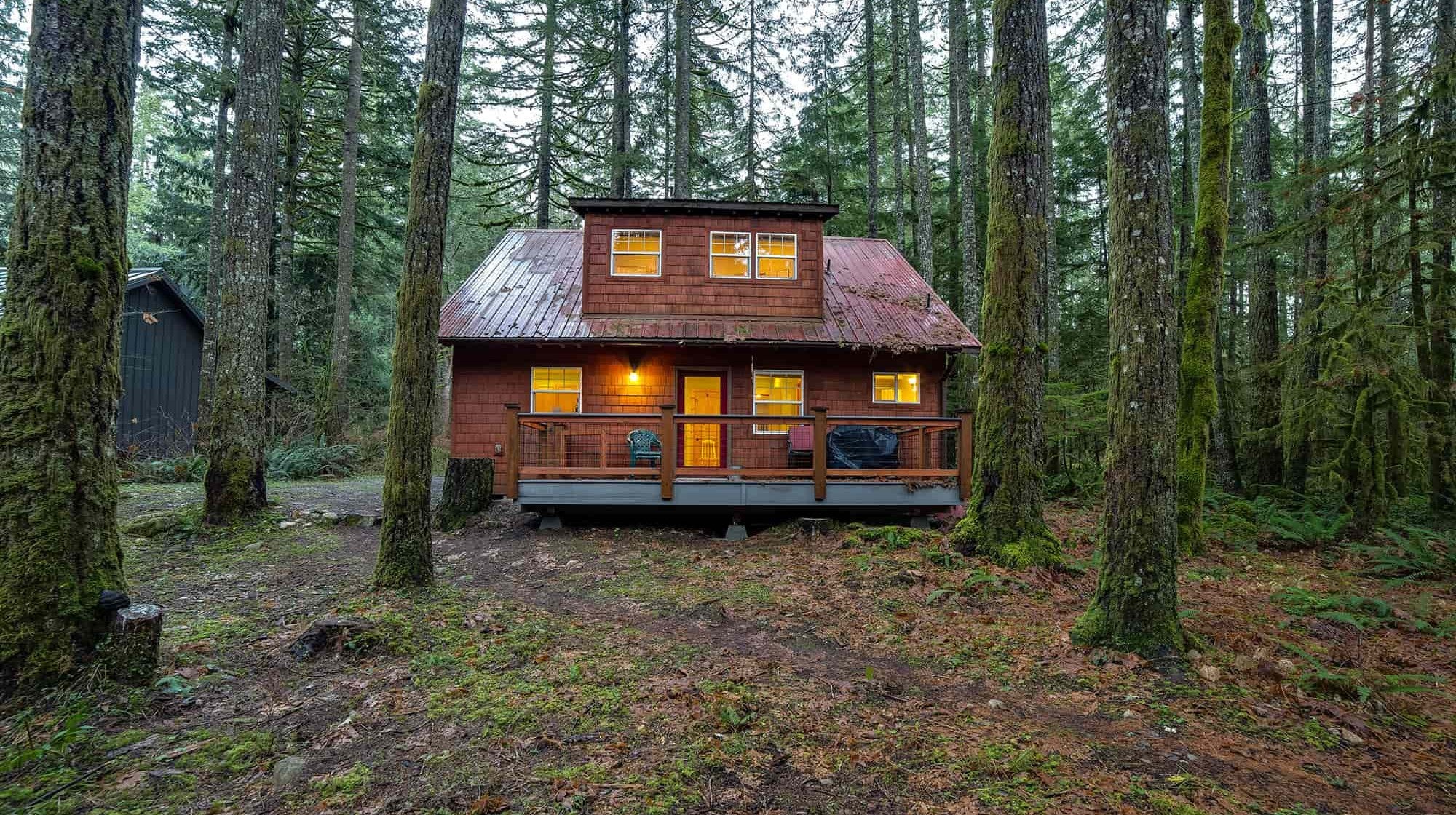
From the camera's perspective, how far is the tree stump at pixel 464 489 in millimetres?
9375

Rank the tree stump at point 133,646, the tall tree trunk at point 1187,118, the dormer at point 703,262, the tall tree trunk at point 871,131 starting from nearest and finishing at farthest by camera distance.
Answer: the tree stump at point 133,646 < the dormer at point 703,262 < the tall tree trunk at point 1187,118 < the tall tree trunk at point 871,131

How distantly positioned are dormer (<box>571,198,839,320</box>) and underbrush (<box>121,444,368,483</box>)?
7645mm

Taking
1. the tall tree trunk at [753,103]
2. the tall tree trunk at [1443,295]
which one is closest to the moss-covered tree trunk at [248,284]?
the tall tree trunk at [753,103]

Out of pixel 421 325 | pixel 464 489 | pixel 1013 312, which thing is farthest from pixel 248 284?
pixel 1013 312

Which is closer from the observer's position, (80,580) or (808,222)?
(80,580)

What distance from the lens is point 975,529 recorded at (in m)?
6.63

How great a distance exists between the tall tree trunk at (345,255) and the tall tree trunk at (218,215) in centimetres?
244

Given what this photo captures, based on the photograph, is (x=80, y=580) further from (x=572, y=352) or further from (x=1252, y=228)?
(x=1252, y=228)

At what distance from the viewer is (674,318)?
40.1 ft

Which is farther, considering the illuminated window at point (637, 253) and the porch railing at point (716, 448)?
the illuminated window at point (637, 253)

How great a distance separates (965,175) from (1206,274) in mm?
7533

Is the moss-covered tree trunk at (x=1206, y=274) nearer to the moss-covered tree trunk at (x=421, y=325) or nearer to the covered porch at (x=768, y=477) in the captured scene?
the covered porch at (x=768, y=477)

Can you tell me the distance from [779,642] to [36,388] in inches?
191

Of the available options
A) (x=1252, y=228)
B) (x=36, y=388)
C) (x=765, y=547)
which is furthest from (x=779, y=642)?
(x=1252, y=228)
